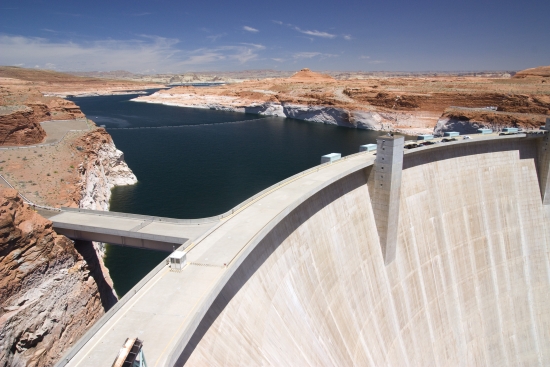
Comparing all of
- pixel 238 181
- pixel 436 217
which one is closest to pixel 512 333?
pixel 436 217

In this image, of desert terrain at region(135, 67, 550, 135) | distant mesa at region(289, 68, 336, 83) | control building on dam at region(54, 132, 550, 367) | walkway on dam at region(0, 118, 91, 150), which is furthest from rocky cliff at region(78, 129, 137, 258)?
distant mesa at region(289, 68, 336, 83)

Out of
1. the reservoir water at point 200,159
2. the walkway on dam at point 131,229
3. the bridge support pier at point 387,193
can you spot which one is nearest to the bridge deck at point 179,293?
the walkway on dam at point 131,229

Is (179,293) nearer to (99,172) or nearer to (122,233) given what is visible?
(122,233)

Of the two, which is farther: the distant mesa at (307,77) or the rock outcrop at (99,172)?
the distant mesa at (307,77)

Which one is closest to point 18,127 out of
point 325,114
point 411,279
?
point 411,279

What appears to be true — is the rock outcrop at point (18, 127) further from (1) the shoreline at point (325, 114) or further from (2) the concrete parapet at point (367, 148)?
(1) the shoreline at point (325, 114)

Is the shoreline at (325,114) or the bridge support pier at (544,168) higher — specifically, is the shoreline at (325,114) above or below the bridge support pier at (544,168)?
above
